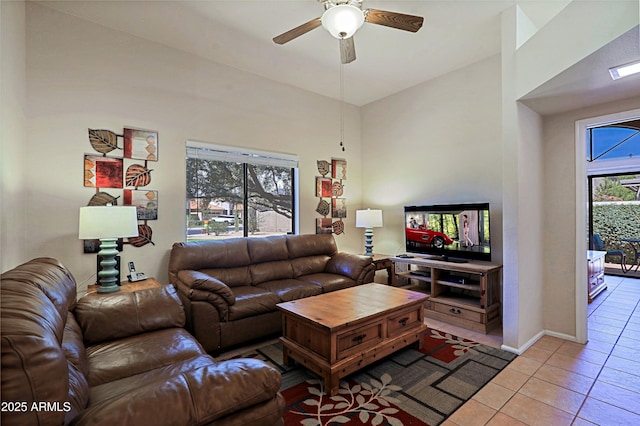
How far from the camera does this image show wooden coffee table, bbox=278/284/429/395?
206 centimetres

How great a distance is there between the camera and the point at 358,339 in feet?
Result: 7.23

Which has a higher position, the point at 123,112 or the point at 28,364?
the point at 123,112

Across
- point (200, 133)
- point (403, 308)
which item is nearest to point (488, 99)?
point (403, 308)

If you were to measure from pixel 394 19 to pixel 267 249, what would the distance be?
2.63 metres

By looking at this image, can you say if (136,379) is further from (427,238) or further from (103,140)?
(427,238)

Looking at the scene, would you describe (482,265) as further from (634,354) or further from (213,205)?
(213,205)

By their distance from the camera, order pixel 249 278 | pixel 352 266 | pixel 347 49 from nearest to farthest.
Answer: pixel 347 49 < pixel 249 278 < pixel 352 266

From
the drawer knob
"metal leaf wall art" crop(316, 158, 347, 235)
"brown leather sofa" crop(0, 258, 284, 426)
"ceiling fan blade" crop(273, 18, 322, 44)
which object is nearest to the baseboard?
the drawer knob

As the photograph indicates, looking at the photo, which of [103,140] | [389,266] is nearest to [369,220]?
[389,266]

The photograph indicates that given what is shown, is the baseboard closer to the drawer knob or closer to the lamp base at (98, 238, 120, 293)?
the drawer knob

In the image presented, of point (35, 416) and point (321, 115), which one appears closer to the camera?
point (35, 416)

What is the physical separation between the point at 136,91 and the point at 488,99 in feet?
12.8

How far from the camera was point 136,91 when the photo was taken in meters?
3.07

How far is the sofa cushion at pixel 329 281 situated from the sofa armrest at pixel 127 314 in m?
1.60
